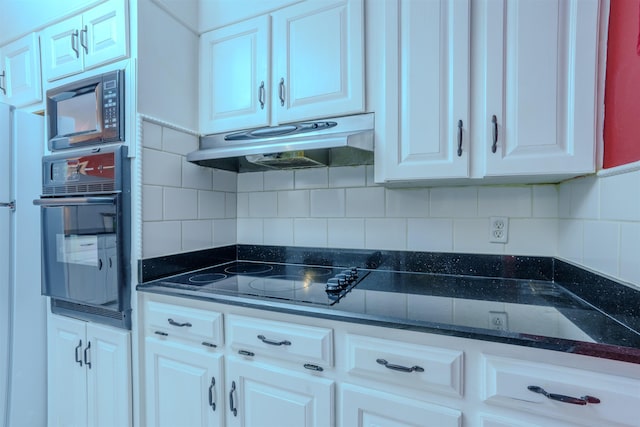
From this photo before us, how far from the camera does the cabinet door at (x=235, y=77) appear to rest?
1.43 metres

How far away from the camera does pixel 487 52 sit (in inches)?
40.6

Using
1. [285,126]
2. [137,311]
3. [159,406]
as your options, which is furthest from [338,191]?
[159,406]

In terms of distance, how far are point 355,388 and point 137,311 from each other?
0.97m

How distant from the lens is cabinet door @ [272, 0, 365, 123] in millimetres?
1253

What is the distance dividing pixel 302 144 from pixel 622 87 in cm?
95

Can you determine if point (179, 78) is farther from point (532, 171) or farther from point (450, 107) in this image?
point (532, 171)

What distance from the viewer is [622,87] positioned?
835 millimetres

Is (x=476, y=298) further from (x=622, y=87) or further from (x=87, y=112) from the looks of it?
(x=87, y=112)

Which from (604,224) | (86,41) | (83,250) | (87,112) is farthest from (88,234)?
(604,224)

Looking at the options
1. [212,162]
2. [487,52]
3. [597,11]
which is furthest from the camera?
[212,162]

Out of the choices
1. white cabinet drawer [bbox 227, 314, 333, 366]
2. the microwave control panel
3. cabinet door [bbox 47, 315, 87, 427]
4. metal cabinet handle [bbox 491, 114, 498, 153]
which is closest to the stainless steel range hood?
the microwave control panel

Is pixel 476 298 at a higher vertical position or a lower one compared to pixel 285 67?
lower

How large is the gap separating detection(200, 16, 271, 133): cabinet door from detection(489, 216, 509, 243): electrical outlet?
110 cm

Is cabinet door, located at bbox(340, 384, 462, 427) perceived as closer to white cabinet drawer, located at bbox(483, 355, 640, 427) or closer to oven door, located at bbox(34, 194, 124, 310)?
white cabinet drawer, located at bbox(483, 355, 640, 427)
